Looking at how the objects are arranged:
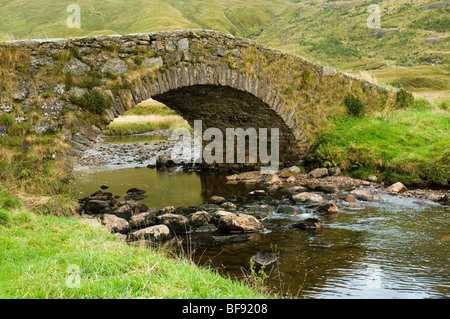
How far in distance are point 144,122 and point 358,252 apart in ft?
88.0

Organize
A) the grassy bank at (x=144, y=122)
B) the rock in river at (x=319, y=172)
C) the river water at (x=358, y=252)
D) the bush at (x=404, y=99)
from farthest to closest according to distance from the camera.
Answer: the grassy bank at (x=144, y=122) → the bush at (x=404, y=99) → the rock in river at (x=319, y=172) → the river water at (x=358, y=252)

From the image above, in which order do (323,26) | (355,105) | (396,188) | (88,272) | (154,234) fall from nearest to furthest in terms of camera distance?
1. (88,272)
2. (154,234)
3. (396,188)
4. (355,105)
5. (323,26)

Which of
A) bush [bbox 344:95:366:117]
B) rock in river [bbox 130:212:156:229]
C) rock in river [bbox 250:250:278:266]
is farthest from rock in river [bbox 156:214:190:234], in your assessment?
bush [bbox 344:95:366:117]

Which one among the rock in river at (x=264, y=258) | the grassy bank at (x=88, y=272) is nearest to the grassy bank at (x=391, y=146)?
the rock in river at (x=264, y=258)

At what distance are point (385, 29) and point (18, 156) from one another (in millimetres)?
81135

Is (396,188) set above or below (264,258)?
above

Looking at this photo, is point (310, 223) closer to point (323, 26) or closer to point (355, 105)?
point (355, 105)

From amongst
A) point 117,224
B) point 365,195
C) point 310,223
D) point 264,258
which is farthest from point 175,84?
point 264,258

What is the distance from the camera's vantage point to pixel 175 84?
33.3 feet

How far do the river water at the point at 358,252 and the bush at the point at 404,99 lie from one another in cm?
718

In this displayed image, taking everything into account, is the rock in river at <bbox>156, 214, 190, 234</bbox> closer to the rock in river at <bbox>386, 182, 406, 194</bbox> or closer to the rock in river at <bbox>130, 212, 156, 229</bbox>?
the rock in river at <bbox>130, 212, 156, 229</bbox>

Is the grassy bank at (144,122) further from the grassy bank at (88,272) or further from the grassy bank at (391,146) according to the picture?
the grassy bank at (88,272)

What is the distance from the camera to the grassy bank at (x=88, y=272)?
3.51 meters
